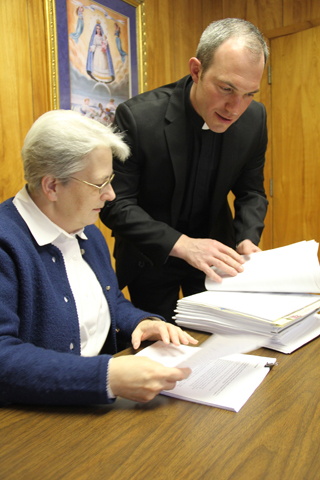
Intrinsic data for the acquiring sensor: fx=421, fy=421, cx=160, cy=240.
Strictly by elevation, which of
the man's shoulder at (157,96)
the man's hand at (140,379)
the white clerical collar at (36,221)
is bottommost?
the man's hand at (140,379)

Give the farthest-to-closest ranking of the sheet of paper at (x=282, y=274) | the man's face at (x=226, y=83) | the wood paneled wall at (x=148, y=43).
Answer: the wood paneled wall at (x=148, y=43) → the man's face at (x=226, y=83) → the sheet of paper at (x=282, y=274)

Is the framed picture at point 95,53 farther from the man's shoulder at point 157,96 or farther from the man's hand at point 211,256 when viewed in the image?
the man's hand at point 211,256

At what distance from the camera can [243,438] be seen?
2.26ft

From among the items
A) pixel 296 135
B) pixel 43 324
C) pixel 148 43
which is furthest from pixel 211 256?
pixel 296 135

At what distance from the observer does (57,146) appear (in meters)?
1.08

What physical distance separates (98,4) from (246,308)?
2.45 meters

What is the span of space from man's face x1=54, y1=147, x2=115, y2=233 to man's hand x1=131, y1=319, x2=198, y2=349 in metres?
0.34

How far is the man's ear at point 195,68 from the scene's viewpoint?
1.52 m

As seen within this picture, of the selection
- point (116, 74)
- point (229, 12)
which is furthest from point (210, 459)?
point (229, 12)

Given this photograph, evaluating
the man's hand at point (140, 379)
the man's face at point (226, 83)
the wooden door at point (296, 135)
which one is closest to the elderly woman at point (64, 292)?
the man's hand at point (140, 379)

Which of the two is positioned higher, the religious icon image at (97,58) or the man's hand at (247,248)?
the religious icon image at (97,58)

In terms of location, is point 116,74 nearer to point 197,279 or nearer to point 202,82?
point 202,82

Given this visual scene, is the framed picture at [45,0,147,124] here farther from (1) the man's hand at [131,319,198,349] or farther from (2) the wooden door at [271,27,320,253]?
(1) the man's hand at [131,319,198,349]

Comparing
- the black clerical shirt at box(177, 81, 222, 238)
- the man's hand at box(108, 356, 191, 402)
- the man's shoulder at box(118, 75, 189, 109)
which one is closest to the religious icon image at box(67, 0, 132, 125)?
the man's shoulder at box(118, 75, 189, 109)
